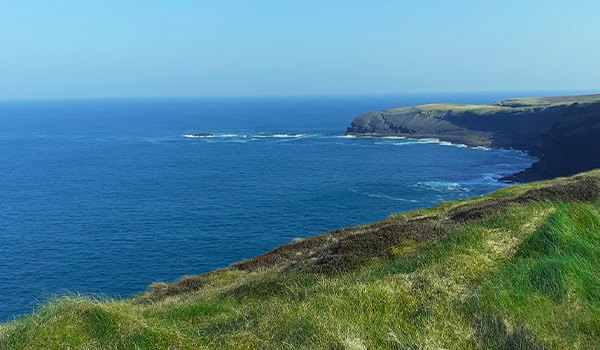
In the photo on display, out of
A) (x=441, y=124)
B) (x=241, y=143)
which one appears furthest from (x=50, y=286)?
(x=441, y=124)

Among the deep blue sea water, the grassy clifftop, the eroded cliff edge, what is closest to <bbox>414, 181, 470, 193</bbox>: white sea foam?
the deep blue sea water

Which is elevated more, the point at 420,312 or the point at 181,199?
the point at 420,312

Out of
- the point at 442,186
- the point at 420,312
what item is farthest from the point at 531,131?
the point at 420,312

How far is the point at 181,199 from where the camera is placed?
80312 millimetres

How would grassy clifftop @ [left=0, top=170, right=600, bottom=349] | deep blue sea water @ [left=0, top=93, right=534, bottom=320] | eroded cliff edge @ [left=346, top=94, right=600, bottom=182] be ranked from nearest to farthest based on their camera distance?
grassy clifftop @ [left=0, top=170, right=600, bottom=349] → deep blue sea water @ [left=0, top=93, right=534, bottom=320] → eroded cliff edge @ [left=346, top=94, right=600, bottom=182]

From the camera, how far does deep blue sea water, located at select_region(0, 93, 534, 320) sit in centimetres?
5059

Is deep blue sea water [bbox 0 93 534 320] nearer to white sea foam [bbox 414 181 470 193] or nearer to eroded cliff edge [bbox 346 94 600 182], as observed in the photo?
white sea foam [bbox 414 181 470 193]

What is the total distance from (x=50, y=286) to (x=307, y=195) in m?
47.2

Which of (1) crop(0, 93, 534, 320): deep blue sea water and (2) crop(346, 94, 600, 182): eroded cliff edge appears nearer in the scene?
(1) crop(0, 93, 534, 320): deep blue sea water

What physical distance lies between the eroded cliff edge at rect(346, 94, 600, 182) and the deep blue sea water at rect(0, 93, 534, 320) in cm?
945

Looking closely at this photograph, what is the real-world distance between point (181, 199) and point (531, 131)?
135 metres

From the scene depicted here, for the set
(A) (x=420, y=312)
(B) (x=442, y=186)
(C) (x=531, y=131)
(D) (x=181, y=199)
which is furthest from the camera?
(C) (x=531, y=131)

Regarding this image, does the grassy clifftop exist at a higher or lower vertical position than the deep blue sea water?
higher

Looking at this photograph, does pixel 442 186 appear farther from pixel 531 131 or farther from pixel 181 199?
pixel 531 131
